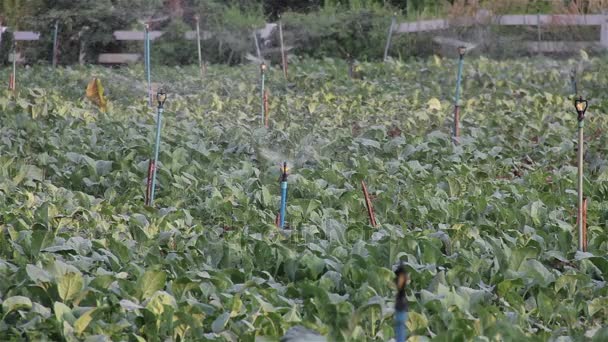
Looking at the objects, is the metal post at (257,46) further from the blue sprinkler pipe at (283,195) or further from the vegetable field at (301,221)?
the blue sprinkler pipe at (283,195)

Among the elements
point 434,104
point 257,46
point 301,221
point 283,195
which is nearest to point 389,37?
→ point 257,46

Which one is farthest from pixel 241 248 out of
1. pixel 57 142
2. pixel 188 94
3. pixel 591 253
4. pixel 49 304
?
pixel 188 94

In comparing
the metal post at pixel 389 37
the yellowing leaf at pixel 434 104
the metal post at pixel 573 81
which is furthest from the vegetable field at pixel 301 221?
the metal post at pixel 389 37

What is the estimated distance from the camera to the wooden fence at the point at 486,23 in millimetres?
16984

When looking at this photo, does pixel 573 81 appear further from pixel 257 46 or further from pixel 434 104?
pixel 257 46

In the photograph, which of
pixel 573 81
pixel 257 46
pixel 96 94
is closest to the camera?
pixel 96 94

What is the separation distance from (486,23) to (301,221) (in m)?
12.5

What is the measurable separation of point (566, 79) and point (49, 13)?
9745 millimetres

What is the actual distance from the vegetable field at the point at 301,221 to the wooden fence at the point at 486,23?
615 centimetres

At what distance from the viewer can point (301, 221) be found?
18.2ft

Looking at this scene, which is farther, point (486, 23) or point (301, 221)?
point (486, 23)

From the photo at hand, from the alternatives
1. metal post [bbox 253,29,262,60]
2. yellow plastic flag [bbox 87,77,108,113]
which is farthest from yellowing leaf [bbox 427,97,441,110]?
metal post [bbox 253,29,262,60]

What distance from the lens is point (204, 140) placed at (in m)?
8.31

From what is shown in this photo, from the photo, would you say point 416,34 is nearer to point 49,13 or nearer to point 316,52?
point 316,52
